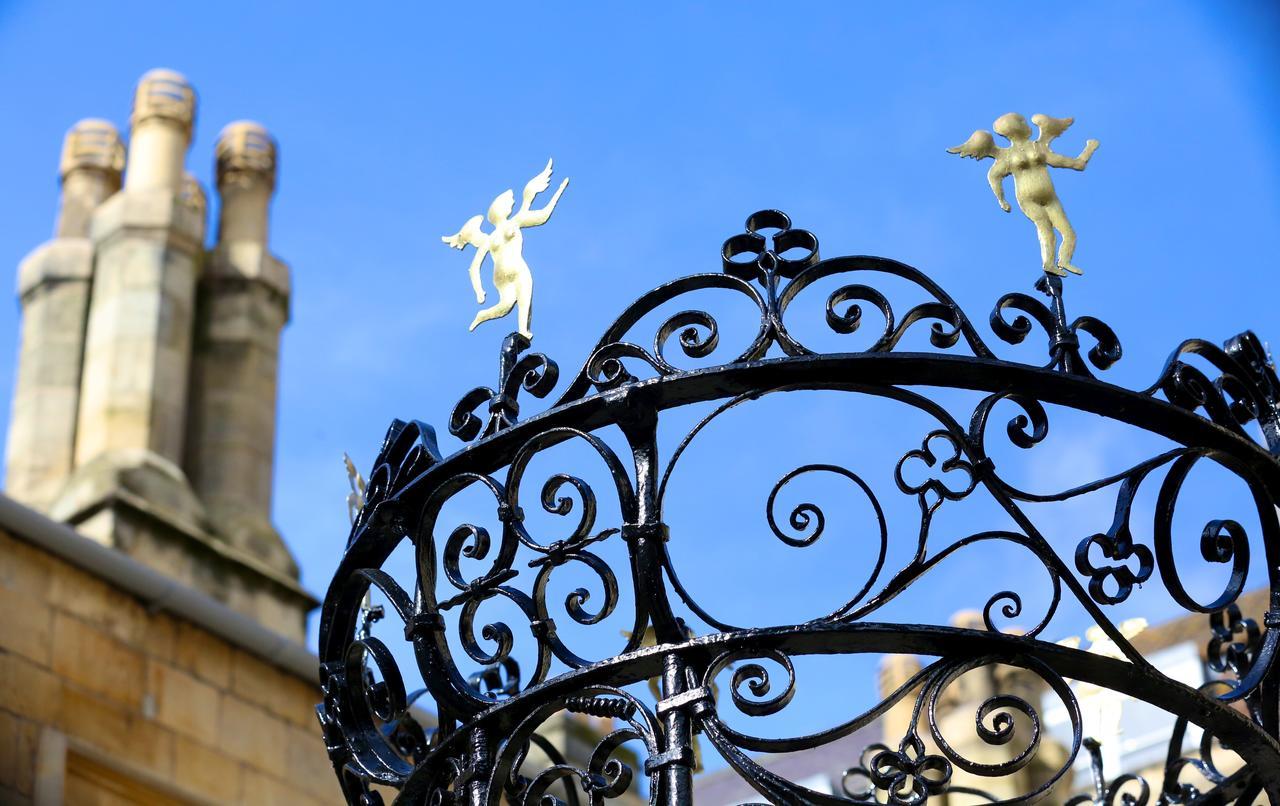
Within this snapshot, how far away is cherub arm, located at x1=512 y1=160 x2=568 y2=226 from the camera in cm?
597

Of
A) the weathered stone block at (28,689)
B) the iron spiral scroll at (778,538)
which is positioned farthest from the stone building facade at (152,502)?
the iron spiral scroll at (778,538)

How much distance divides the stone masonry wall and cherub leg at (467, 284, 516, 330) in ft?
16.9

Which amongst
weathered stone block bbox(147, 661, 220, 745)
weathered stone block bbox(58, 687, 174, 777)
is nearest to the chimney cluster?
weathered stone block bbox(147, 661, 220, 745)

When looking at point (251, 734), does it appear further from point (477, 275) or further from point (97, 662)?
point (477, 275)

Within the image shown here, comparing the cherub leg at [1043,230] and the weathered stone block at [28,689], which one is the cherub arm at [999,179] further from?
the weathered stone block at [28,689]

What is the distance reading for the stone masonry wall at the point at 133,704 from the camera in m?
10.5

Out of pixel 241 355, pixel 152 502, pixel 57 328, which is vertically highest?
pixel 57 328

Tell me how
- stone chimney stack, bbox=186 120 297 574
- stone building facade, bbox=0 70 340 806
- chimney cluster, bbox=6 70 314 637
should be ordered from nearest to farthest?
stone building facade, bbox=0 70 340 806 < chimney cluster, bbox=6 70 314 637 < stone chimney stack, bbox=186 120 297 574

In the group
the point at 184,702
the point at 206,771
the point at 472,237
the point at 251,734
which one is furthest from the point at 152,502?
the point at 472,237

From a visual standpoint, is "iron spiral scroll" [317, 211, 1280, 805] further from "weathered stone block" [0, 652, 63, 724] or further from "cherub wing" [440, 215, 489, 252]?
"weathered stone block" [0, 652, 63, 724]

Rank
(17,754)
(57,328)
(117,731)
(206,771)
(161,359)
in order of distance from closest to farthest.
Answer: (17,754) → (117,731) → (206,771) → (161,359) → (57,328)

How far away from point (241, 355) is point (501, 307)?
1106cm

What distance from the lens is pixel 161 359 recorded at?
16.2 meters

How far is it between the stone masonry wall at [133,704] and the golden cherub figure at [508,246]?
514cm
